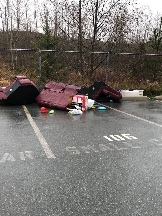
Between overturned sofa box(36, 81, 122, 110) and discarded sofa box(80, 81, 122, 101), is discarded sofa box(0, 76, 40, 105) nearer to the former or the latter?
overturned sofa box(36, 81, 122, 110)

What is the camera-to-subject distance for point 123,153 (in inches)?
200

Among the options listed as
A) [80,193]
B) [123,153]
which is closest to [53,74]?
[123,153]

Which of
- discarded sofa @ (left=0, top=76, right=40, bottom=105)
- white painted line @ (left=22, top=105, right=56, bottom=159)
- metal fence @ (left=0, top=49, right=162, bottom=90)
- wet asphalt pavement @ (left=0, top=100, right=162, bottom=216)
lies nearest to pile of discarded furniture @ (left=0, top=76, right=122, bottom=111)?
discarded sofa @ (left=0, top=76, right=40, bottom=105)

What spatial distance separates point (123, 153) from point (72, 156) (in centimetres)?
97

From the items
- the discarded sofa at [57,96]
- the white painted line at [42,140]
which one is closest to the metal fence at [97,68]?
the discarded sofa at [57,96]

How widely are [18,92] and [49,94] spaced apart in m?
1.21

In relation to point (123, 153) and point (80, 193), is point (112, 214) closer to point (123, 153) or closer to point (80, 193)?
point (80, 193)

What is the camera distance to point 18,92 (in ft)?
34.9

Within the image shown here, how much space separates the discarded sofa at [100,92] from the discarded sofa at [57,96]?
0.60 metres

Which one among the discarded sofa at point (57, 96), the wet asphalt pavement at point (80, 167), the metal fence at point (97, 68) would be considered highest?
the metal fence at point (97, 68)

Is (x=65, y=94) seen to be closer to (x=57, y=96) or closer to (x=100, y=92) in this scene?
(x=57, y=96)

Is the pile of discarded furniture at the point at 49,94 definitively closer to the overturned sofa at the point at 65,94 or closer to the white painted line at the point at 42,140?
the overturned sofa at the point at 65,94

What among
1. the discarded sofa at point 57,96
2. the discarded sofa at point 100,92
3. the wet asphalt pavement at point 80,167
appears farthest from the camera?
the discarded sofa at point 100,92

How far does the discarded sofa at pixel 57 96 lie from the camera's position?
33.1 feet
